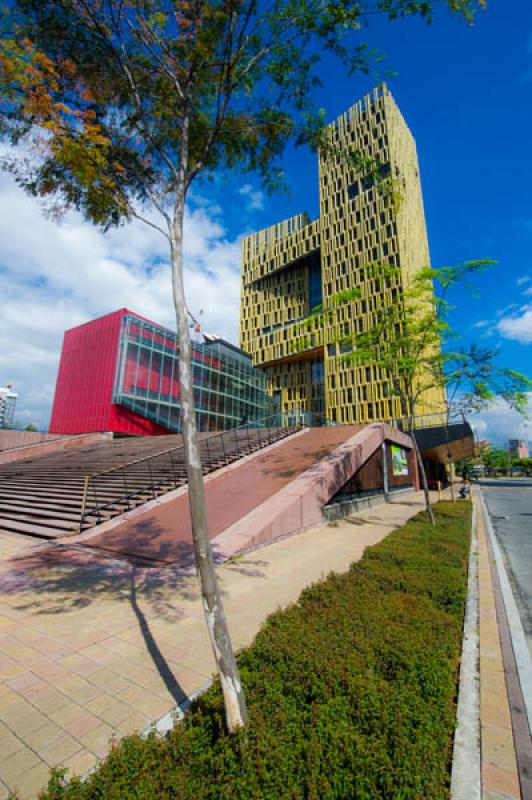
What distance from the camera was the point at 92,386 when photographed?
30391 mm

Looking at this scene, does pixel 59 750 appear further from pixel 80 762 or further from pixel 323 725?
pixel 323 725

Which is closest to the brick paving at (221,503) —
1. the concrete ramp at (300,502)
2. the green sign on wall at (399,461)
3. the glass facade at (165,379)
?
the concrete ramp at (300,502)

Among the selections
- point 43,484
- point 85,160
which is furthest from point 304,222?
point 85,160

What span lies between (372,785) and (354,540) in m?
8.05

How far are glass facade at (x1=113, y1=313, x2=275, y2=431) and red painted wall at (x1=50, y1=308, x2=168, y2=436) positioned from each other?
0.79 meters

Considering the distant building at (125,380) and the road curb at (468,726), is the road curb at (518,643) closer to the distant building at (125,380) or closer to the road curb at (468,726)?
the road curb at (468,726)

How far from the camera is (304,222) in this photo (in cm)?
6191

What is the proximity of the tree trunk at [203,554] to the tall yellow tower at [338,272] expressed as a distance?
121 feet

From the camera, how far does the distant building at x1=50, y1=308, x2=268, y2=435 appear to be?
28812 millimetres

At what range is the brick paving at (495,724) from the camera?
7.78 feet

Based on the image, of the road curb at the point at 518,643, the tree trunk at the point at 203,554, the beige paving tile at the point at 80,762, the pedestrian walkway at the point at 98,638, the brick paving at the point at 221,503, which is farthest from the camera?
the brick paving at the point at 221,503

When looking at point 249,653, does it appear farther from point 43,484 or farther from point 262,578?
point 43,484

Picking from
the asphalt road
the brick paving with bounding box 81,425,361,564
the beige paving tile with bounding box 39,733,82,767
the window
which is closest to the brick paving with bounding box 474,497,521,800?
the asphalt road

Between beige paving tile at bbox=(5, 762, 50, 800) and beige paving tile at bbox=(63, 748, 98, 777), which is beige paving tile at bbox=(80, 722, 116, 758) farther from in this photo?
beige paving tile at bbox=(5, 762, 50, 800)
